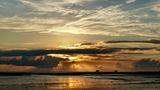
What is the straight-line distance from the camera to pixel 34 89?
72.0 meters

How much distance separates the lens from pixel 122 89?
238ft

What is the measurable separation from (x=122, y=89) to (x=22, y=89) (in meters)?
20.1

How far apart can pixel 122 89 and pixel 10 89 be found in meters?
22.4

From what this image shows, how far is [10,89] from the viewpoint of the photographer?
70.9 m

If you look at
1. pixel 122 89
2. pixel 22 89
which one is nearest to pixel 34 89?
pixel 22 89

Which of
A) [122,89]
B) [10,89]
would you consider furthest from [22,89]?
[122,89]

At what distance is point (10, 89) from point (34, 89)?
15.5 ft

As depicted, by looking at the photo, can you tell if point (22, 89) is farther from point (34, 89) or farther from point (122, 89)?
point (122, 89)

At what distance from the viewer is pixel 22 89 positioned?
7156 cm

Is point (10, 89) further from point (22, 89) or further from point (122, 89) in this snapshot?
point (122, 89)

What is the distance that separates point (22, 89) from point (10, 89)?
2.35m

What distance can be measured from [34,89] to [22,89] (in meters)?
2.37

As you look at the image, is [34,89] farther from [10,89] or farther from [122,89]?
[122,89]
